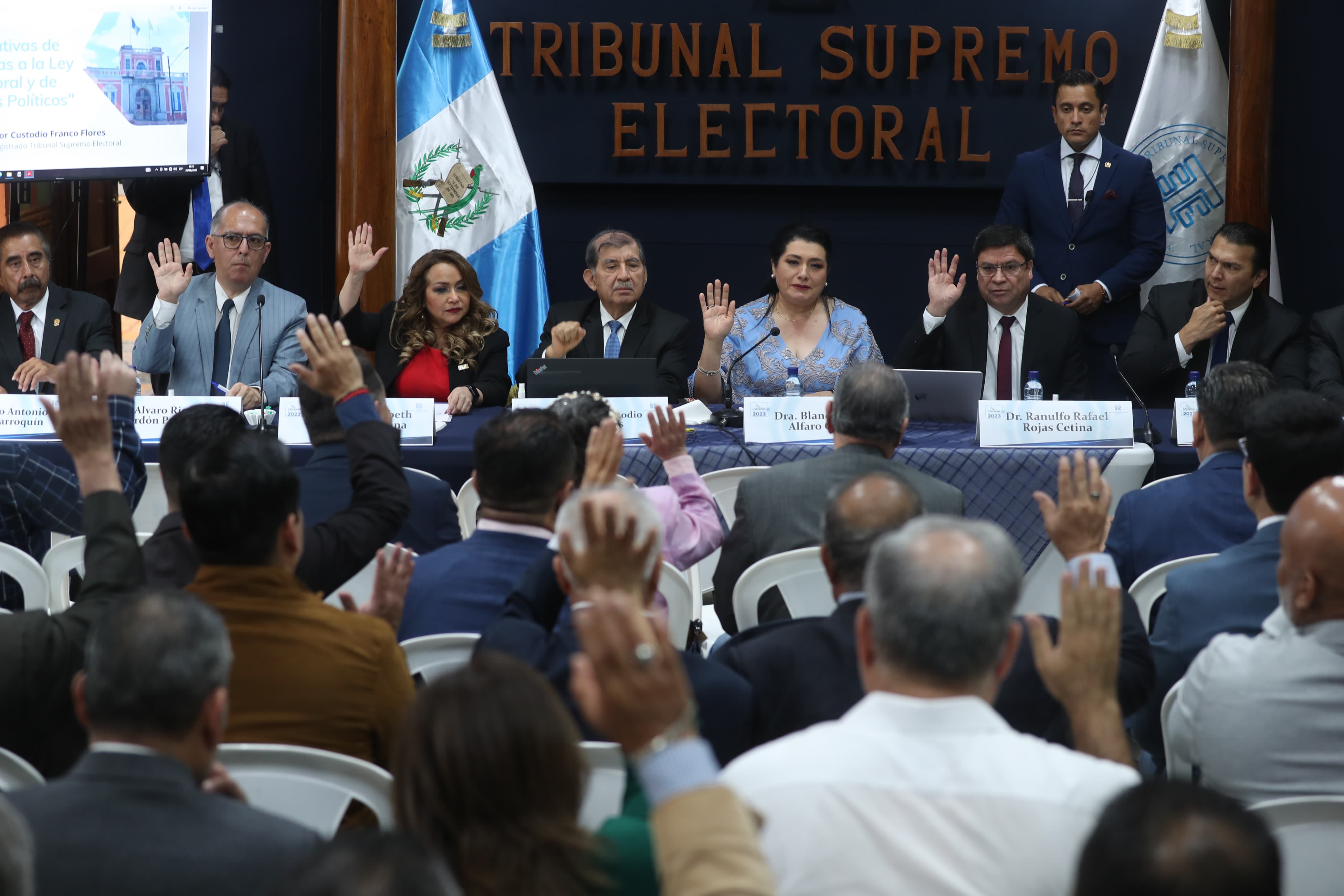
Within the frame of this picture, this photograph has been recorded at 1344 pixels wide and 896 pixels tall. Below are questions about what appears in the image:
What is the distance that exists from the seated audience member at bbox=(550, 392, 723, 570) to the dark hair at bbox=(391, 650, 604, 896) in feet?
5.18

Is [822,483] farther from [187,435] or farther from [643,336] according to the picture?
[643,336]

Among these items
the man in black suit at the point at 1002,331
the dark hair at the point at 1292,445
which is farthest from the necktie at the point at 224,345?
the dark hair at the point at 1292,445

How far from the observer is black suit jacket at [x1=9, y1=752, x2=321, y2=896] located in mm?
1259

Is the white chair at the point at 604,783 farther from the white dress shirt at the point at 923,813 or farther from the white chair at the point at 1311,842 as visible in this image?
the white chair at the point at 1311,842

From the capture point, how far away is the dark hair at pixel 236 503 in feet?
6.23

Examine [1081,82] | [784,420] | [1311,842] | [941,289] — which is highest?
[1081,82]

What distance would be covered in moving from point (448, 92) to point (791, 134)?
159 centimetres

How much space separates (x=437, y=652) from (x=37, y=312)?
362cm

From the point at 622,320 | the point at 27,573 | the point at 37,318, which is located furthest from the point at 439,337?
the point at 27,573

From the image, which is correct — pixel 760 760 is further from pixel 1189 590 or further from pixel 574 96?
pixel 574 96

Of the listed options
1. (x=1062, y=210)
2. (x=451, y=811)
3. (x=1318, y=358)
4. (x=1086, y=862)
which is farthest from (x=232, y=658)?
(x=1062, y=210)

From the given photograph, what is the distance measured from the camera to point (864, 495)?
1.91m

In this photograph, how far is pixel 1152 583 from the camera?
258 centimetres

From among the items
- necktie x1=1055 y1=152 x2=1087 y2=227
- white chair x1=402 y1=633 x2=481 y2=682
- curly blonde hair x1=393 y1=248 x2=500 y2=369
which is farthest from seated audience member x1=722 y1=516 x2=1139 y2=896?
necktie x1=1055 y1=152 x2=1087 y2=227
